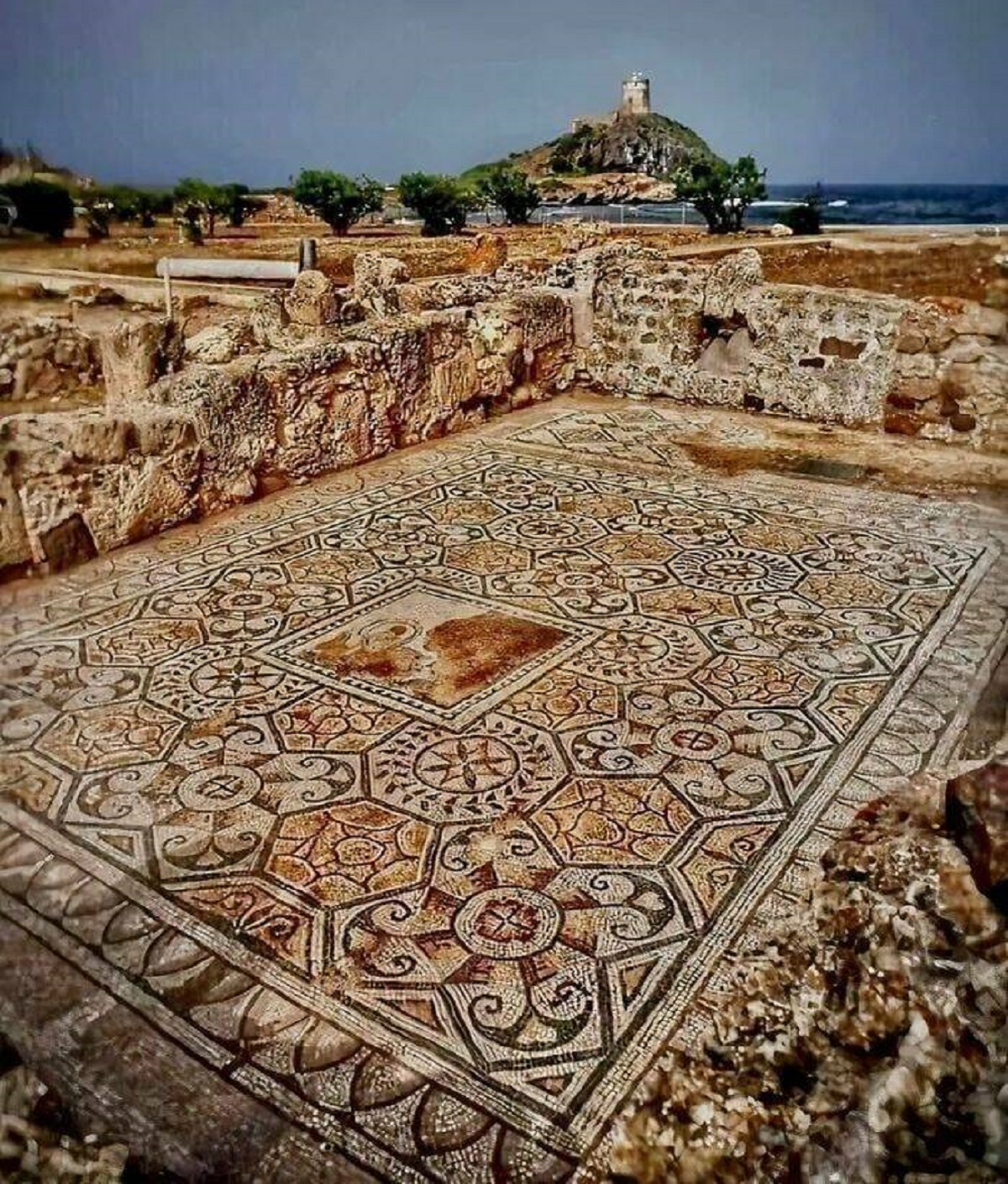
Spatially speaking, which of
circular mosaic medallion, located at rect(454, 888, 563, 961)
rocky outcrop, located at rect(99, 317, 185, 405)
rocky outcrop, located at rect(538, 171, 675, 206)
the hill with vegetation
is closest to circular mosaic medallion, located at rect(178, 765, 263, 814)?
circular mosaic medallion, located at rect(454, 888, 563, 961)

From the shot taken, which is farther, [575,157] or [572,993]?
[575,157]

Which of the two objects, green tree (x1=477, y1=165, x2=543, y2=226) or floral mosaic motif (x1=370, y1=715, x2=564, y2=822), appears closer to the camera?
floral mosaic motif (x1=370, y1=715, x2=564, y2=822)

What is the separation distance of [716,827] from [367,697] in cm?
110

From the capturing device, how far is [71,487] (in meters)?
3.78

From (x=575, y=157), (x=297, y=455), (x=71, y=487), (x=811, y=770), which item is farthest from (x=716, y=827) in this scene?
(x=575, y=157)

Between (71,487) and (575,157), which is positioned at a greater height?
(575,157)

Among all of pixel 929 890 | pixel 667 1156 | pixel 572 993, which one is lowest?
pixel 572 993

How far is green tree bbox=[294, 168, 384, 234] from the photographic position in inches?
351

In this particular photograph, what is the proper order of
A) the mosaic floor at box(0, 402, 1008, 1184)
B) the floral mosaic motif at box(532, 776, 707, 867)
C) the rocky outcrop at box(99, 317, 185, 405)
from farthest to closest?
the rocky outcrop at box(99, 317, 185, 405), the floral mosaic motif at box(532, 776, 707, 867), the mosaic floor at box(0, 402, 1008, 1184)

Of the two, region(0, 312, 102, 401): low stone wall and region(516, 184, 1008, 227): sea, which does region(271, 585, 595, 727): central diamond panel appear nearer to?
region(0, 312, 102, 401): low stone wall

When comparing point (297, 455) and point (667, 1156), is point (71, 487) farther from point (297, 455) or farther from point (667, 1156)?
point (667, 1156)

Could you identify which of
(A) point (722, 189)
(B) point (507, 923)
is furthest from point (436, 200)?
(B) point (507, 923)

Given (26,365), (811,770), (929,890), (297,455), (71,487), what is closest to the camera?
(929,890)

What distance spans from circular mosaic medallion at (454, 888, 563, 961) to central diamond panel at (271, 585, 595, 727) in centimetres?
75
